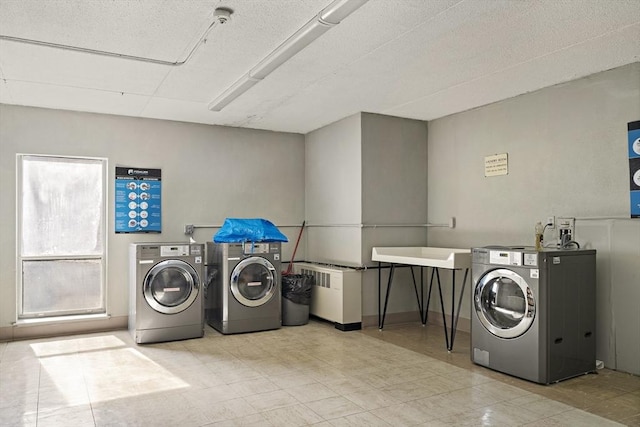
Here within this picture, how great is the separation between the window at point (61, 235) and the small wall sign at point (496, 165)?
4.27m

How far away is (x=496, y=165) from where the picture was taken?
500 cm

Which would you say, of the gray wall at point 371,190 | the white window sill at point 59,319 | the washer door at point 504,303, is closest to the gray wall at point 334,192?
the gray wall at point 371,190

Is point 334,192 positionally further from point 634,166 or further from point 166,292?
point 634,166

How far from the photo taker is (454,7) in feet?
9.31

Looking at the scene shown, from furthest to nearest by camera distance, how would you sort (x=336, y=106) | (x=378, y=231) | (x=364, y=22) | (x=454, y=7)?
1. (x=378, y=231)
2. (x=336, y=106)
3. (x=364, y=22)
4. (x=454, y=7)

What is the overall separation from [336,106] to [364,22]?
2.15 meters

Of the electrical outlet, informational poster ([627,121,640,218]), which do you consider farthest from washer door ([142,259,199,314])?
informational poster ([627,121,640,218])

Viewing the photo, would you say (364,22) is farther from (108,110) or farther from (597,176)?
(108,110)

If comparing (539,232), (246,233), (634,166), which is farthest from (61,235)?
A: (634,166)

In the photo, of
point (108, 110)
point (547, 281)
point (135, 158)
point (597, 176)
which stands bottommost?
point (547, 281)

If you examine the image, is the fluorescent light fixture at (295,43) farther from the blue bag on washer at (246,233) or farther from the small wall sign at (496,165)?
the small wall sign at (496,165)

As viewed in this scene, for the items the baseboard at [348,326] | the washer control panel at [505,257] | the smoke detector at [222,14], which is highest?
the smoke detector at [222,14]

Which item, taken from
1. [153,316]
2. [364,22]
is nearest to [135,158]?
[153,316]

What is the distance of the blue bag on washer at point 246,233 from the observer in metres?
5.29
